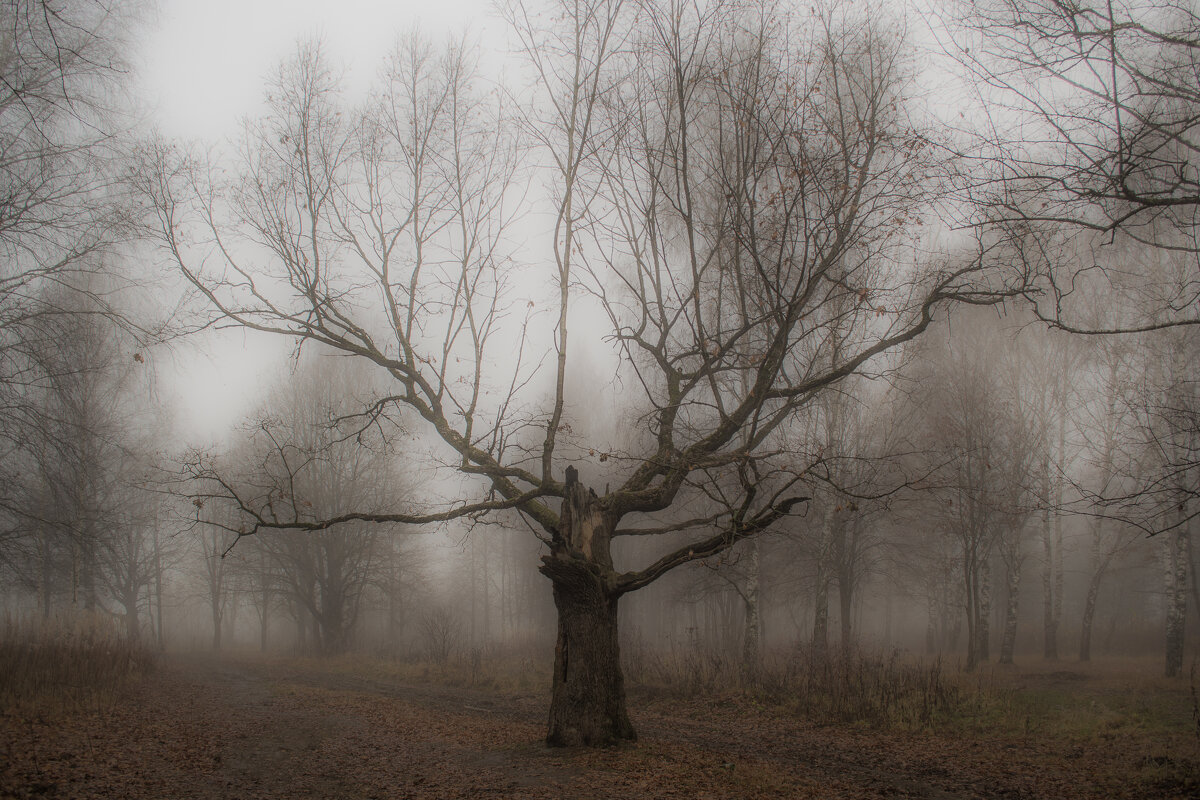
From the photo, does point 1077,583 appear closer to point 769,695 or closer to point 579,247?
point 769,695

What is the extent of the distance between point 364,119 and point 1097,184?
9.69 m

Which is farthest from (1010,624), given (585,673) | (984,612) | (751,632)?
(585,673)

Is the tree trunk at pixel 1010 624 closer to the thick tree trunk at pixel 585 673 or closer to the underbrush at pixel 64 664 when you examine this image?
the thick tree trunk at pixel 585 673

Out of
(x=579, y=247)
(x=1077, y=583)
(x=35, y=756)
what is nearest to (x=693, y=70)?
(x=579, y=247)

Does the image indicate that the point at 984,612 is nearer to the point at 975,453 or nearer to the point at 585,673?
the point at 975,453

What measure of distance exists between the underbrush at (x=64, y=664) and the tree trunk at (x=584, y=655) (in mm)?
6791

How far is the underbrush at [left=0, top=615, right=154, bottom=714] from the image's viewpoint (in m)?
9.12

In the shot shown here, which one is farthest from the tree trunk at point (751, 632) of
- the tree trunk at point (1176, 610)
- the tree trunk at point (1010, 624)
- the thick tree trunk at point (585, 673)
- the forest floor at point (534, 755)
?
the tree trunk at point (1176, 610)

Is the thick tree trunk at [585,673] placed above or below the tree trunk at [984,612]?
above

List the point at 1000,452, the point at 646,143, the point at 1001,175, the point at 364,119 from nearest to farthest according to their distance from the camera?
Result: the point at 1001,175, the point at 646,143, the point at 364,119, the point at 1000,452

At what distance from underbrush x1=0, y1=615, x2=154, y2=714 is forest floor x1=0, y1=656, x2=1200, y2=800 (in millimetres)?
388

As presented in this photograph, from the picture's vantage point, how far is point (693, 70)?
959 centimetres

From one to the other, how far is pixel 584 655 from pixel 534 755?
1.18 m

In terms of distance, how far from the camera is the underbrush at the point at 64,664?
9.12 meters
